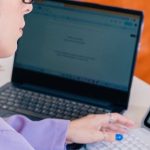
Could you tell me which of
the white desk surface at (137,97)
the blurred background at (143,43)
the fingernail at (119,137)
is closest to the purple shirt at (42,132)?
the fingernail at (119,137)

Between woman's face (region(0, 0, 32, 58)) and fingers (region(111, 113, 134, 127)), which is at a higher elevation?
woman's face (region(0, 0, 32, 58))

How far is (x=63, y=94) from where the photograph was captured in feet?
3.46

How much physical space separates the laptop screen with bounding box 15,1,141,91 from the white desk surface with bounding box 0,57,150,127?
0.22 feet

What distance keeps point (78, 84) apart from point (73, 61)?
60 mm

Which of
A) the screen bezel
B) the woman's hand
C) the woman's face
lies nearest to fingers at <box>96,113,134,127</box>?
the woman's hand

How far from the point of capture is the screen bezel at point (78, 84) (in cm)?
101

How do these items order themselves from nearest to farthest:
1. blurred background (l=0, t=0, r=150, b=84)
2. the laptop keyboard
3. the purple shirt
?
the purple shirt
the laptop keyboard
blurred background (l=0, t=0, r=150, b=84)

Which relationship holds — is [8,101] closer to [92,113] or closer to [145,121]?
[92,113]

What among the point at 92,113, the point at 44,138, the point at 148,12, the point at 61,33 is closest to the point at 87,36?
the point at 61,33

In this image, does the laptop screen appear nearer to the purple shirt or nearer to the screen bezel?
the screen bezel

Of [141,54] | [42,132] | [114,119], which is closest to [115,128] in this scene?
[114,119]

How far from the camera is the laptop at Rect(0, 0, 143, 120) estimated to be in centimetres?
100

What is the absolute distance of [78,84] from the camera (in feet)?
3.43

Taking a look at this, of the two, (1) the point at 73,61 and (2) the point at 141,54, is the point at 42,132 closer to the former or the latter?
(1) the point at 73,61
